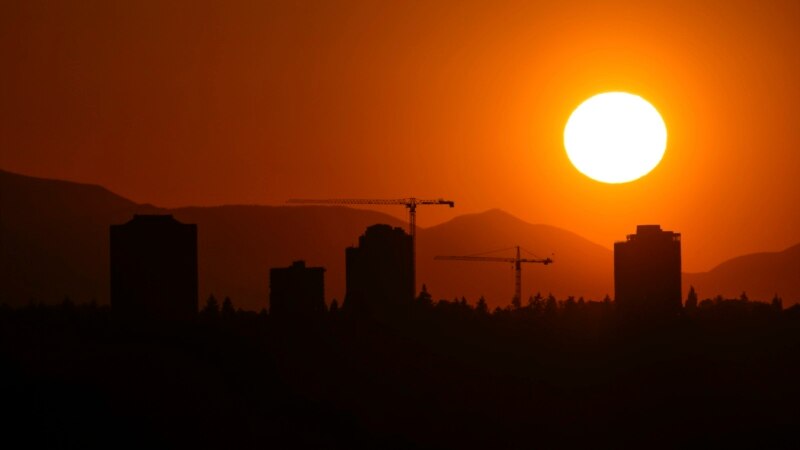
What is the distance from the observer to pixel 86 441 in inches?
7820

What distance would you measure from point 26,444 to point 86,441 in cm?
875

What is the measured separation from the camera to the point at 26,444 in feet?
630
